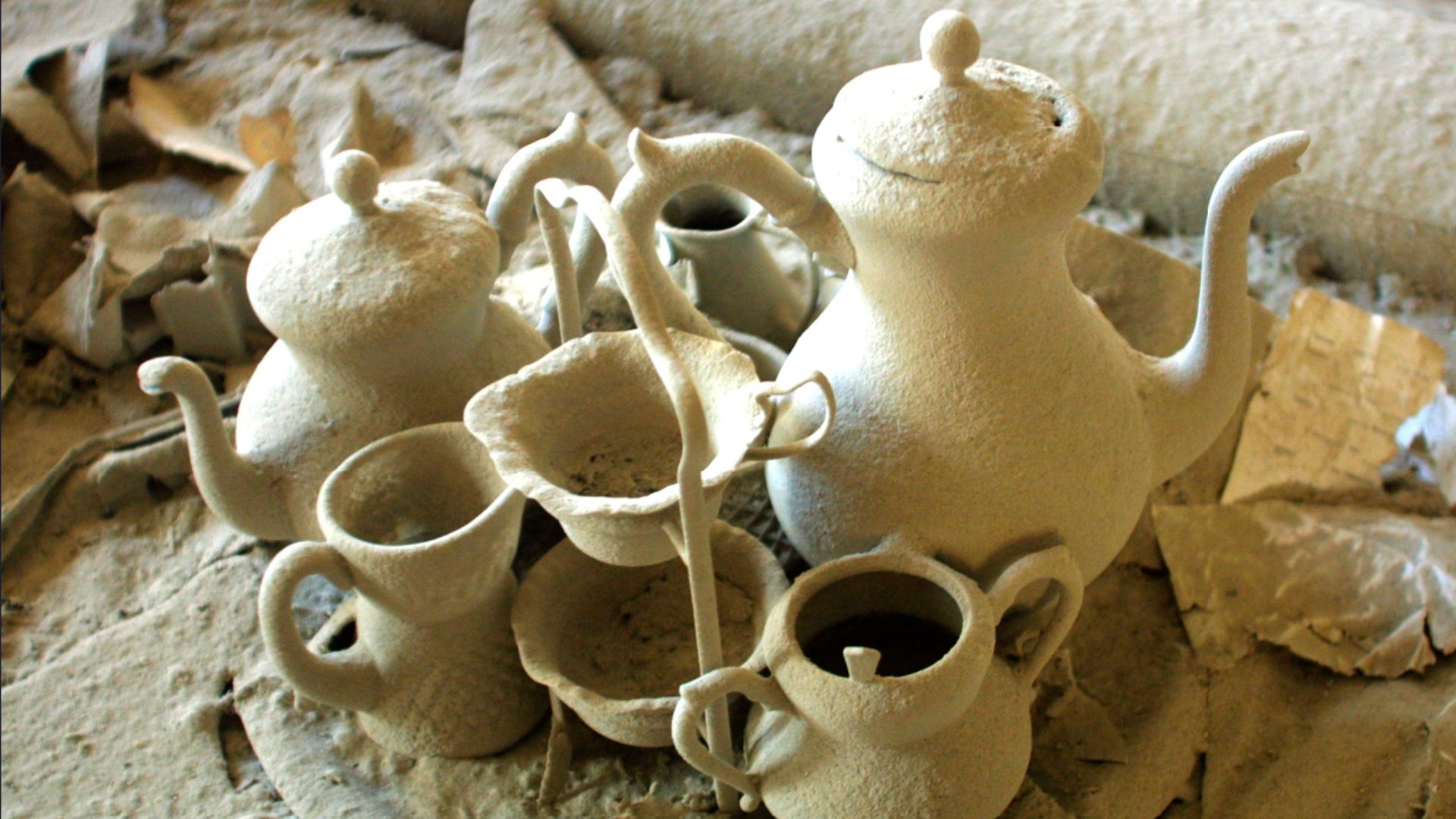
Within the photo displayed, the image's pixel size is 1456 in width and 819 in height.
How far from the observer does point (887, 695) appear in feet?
3.70

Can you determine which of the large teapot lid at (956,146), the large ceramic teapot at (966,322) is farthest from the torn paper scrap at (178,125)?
the large teapot lid at (956,146)

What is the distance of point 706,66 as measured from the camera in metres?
2.57

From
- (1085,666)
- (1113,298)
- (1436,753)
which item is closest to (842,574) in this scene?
(1085,666)

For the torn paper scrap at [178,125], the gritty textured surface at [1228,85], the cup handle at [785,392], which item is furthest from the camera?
the torn paper scrap at [178,125]

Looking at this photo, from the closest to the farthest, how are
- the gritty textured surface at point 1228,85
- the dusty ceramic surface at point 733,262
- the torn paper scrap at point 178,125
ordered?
the dusty ceramic surface at point 733,262, the gritty textured surface at point 1228,85, the torn paper scrap at point 178,125

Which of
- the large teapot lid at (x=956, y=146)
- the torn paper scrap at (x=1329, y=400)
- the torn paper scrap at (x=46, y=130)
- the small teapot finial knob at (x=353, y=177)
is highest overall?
the large teapot lid at (x=956, y=146)

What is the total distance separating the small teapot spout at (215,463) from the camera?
1341 mm

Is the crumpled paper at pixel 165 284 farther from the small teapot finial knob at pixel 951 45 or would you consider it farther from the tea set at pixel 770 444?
the small teapot finial knob at pixel 951 45

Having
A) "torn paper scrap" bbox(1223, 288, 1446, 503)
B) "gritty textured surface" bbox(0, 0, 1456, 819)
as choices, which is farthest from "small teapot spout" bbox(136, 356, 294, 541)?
"torn paper scrap" bbox(1223, 288, 1446, 503)

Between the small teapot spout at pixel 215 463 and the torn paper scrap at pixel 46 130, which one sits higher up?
the small teapot spout at pixel 215 463

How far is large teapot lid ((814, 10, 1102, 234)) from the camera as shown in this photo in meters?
1.11

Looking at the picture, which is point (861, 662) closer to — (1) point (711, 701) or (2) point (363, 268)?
(1) point (711, 701)

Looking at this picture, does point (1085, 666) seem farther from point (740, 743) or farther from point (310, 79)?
point (310, 79)

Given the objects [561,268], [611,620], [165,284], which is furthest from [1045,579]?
[165,284]
